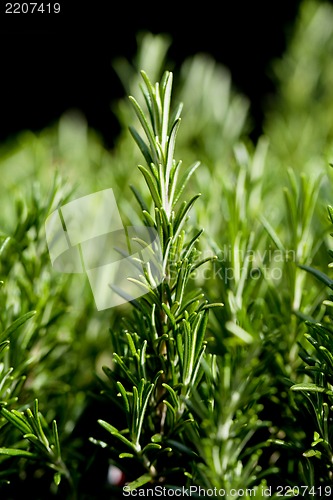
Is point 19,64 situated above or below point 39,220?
above

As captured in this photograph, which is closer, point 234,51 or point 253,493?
point 253,493

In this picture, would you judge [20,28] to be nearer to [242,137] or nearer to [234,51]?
[234,51]

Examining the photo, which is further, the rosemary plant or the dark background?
the dark background

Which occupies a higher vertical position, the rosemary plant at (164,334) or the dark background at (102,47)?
the dark background at (102,47)

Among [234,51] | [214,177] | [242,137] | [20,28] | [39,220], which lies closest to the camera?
[39,220]

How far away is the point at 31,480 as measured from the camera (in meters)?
0.33

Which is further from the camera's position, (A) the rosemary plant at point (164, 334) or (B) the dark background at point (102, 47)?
(B) the dark background at point (102, 47)

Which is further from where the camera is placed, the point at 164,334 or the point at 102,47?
the point at 102,47

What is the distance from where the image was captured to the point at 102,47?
4.68 ft

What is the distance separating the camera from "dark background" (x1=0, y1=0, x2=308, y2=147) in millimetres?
1359

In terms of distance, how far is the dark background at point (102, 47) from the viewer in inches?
53.5

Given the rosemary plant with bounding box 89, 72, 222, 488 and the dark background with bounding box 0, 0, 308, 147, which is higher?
the dark background with bounding box 0, 0, 308, 147

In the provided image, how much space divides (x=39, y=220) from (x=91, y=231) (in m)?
0.07

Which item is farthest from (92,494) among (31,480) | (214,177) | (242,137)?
(242,137)
